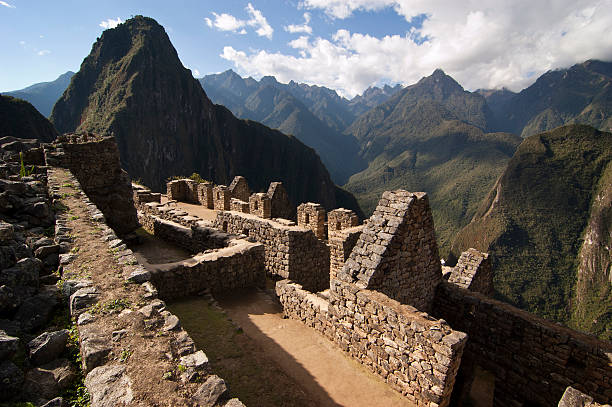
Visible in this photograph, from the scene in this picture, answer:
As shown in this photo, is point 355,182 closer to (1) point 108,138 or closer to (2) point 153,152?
(2) point 153,152

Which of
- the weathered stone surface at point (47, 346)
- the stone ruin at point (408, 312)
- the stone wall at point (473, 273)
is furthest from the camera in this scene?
the stone wall at point (473, 273)

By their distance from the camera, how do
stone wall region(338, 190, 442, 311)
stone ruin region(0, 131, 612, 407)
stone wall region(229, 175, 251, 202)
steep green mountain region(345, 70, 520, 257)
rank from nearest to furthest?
stone ruin region(0, 131, 612, 407) → stone wall region(338, 190, 442, 311) → stone wall region(229, 175, 251, 202) → steep green mountain region(345, 70, 520, 257)

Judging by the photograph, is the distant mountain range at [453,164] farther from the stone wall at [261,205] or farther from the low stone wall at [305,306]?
the low stone wall at [305,306]

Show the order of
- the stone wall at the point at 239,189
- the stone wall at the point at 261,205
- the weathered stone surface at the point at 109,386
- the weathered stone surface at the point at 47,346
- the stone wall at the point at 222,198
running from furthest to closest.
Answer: the stone wall at the point at 239,189
the stone wall at the point at 222,198
the stone wall at the point at 261,205
the weathered stone surface at the point at 47,346
the weathered stone surface at the point at 109,386

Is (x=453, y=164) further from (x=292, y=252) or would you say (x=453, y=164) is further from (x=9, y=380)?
(x=9, y=380)

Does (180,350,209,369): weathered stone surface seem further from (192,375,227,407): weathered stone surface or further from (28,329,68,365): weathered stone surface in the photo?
(28,329,68,365): weathered stone surface

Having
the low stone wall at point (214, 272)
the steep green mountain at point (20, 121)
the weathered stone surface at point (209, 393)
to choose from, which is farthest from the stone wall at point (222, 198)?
the steep green mountain at point (20, 121)

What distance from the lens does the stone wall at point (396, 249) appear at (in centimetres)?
572

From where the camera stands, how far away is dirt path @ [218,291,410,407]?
500cm

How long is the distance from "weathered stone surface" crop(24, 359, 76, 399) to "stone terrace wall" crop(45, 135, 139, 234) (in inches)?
353

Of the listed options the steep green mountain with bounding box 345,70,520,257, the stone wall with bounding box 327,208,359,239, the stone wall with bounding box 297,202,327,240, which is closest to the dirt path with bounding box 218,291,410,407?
the stone wall with bounding box 327,208,359,239

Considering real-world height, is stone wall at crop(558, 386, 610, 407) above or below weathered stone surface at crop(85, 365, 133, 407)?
below

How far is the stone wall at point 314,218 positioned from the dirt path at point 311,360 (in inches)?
219

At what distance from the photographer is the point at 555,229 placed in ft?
238
